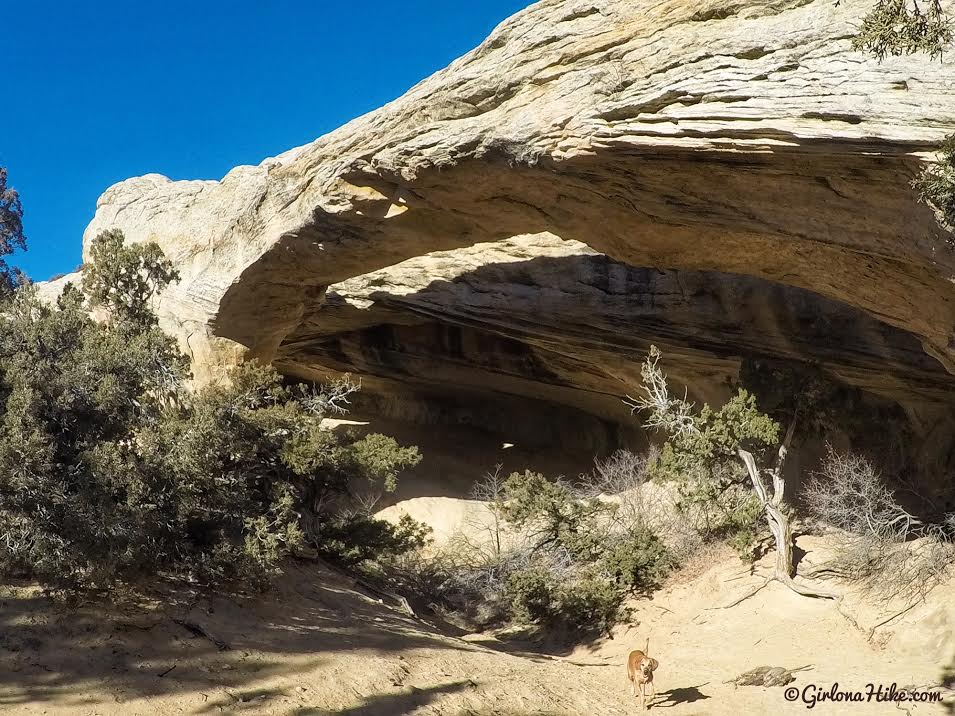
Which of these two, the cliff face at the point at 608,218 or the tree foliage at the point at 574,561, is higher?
the cliff face at the point at 608,218

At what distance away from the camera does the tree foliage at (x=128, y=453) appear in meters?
9.10

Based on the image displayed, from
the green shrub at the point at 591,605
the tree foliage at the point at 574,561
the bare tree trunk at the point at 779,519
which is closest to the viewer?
the bare tree trunk at the point at 779,519

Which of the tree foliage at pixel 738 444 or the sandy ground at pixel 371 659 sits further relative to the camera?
the tree foliage at pixel 738 444

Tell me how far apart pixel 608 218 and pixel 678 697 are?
665 cm

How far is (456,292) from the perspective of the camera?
1770 centimetres

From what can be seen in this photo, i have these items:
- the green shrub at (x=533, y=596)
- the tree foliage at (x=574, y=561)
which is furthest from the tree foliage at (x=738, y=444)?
the green shrub at (x=533, y=596)

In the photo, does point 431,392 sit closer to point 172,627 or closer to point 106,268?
point 106,268

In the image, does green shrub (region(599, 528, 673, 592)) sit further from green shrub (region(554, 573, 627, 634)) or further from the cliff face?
the cliff face

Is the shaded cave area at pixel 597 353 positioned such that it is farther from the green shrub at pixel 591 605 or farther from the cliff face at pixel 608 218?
the green shrub at pixel 591 605

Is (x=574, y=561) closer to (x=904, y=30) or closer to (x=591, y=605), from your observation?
(x=591, y=605)

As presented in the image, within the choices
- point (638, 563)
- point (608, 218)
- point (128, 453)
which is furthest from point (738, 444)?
point (128, 453)

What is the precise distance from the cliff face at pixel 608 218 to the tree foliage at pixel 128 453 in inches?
123

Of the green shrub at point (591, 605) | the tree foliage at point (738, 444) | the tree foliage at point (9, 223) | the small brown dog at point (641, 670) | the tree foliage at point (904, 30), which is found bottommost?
the green shrub at point (591, 605)

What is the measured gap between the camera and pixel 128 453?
34.5ft
